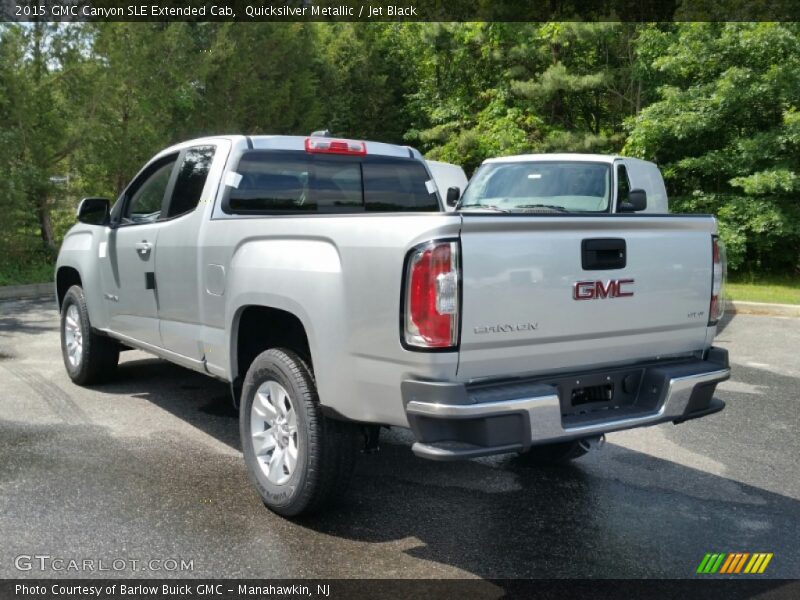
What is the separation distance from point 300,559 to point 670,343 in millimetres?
2083

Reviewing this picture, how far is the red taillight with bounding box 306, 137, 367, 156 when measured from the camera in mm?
5141

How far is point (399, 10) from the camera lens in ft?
104

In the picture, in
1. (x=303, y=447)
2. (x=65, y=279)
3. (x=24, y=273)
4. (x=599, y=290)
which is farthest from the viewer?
(x=24, y=273)

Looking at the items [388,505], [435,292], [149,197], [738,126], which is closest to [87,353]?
[149,197]

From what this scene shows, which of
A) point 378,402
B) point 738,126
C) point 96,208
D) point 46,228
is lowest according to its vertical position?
point 378,402

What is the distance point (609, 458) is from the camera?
5.18 m

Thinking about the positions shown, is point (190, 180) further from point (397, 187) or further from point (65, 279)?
point (65, 279)

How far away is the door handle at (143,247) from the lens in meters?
5.40

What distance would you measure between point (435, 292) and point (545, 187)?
22.7ft

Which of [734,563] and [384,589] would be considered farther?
[734,563]

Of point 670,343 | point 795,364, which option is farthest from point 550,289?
point 795,364

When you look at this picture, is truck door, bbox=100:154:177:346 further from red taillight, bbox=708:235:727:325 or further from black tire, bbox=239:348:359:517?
red taillight, bbox=708:235:727:325

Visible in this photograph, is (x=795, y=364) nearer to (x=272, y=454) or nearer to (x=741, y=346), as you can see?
(x=741, y=346)

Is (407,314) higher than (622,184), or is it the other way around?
(622,184)
